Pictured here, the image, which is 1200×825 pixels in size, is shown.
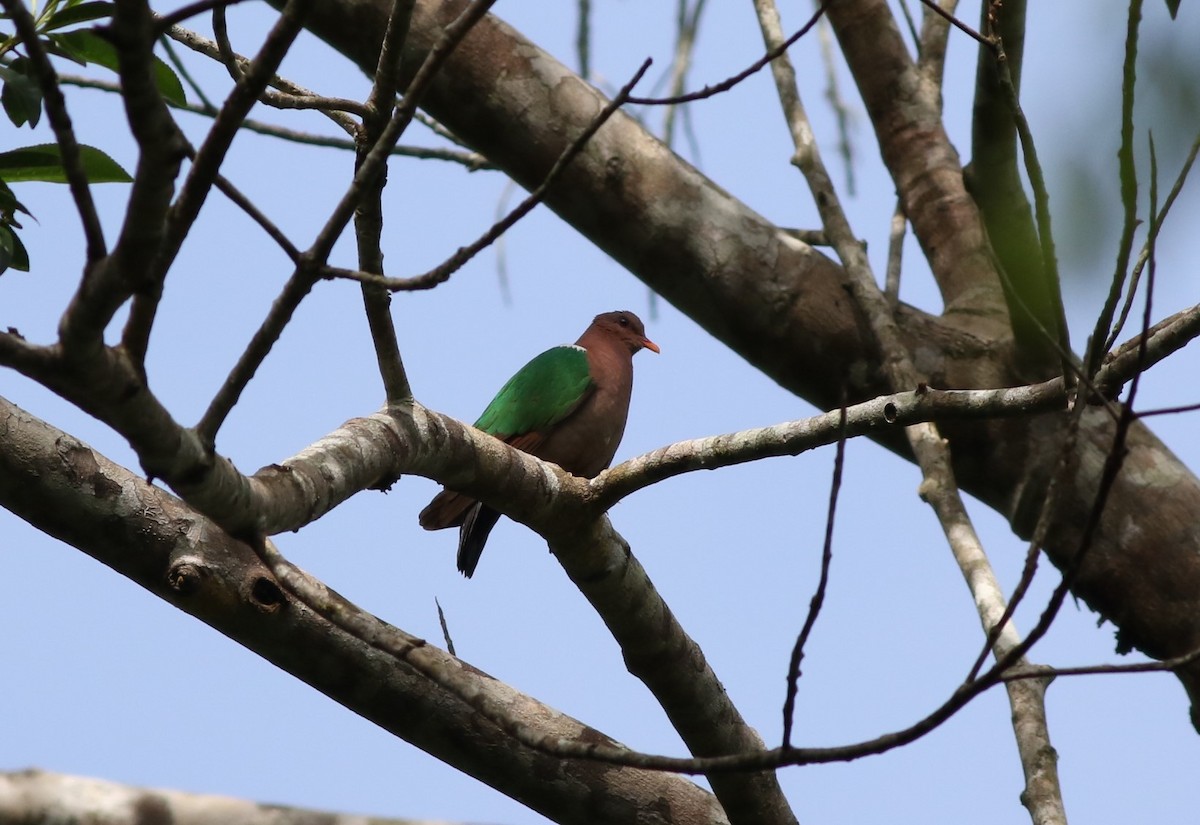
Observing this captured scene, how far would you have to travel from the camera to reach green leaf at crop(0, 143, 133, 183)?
2.29 metres

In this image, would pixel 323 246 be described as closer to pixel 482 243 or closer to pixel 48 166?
pixel 482 243

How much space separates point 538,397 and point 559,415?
122 millimetres

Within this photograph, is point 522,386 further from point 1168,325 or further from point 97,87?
point 1168,325

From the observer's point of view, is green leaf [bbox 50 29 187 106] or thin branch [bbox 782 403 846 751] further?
green leaf [bbox 50 29 187 106]

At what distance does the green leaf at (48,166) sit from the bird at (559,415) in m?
2.56

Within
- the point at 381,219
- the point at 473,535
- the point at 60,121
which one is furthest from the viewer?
the point at 473,535

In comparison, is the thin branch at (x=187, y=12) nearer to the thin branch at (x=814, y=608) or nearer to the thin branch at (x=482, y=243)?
the thin branch at (x=482, y=243)

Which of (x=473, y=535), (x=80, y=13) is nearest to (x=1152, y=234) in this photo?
(x=80, y=13)

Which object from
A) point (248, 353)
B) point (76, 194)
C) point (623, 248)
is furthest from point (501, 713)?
point (623, 248)

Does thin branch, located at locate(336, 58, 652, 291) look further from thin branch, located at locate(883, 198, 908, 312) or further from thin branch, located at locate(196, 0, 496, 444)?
thin branch, located at locate(883, 198, 908, 312)

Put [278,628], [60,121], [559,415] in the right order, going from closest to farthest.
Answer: [60,121], [278,628], [559,415]

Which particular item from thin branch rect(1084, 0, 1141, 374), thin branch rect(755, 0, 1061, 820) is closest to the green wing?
thin branch rect(755, 0, 1061, 820)

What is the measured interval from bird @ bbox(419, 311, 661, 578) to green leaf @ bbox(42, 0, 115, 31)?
109 inches

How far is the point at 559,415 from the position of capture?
202 inches
